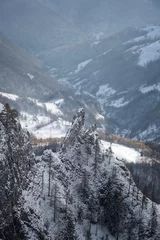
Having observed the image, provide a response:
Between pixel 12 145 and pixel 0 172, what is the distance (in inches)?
661

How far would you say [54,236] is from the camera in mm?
192000

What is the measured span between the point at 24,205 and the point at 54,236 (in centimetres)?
2080

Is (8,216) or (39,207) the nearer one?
(8,216)

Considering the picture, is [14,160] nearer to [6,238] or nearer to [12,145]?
[12,145]

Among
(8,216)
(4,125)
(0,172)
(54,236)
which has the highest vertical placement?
(4,125)

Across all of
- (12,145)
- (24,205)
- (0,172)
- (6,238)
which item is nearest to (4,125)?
(12,145)

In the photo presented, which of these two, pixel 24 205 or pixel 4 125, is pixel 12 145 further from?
pixel 24 205

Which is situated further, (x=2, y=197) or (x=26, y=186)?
(x=26, y=186)

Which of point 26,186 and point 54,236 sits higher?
point 26,186

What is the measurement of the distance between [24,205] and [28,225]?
8.67 meters

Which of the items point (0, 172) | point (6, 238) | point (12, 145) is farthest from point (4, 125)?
point (6, 238)

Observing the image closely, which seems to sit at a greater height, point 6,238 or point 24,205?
point 24,205

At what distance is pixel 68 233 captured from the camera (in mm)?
193750

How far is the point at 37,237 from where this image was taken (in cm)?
18288
